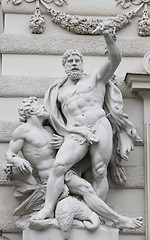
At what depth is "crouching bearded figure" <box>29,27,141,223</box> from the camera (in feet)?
26.0

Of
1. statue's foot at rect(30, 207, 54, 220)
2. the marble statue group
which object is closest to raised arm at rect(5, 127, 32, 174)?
the marble statue group

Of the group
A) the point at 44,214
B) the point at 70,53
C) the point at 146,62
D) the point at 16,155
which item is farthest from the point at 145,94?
the point at 44,214

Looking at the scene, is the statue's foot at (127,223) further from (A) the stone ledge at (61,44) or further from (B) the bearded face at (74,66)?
(A) the stone ledge at (61,44)

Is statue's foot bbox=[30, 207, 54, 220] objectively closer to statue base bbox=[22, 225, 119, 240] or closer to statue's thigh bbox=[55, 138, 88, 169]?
statue base bbox=[22, 225, 119, 240]

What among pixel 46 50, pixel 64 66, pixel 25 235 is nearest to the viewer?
pixel 25 235

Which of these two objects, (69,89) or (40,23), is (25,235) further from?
(40,23)

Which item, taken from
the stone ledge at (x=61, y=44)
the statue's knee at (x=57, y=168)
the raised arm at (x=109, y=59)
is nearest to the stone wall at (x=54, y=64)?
the stone ledge at (x=61, y=44)

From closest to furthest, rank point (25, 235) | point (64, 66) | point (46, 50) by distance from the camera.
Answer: point (25, 235) → point (64, 66) → point (46, 50)

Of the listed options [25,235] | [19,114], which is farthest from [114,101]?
[25,235]

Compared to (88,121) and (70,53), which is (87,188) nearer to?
(88,121)

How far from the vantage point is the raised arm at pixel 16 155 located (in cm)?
796

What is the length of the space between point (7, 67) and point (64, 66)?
0.83 m

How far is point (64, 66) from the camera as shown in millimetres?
8383

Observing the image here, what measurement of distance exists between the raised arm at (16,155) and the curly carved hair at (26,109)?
158 mm
